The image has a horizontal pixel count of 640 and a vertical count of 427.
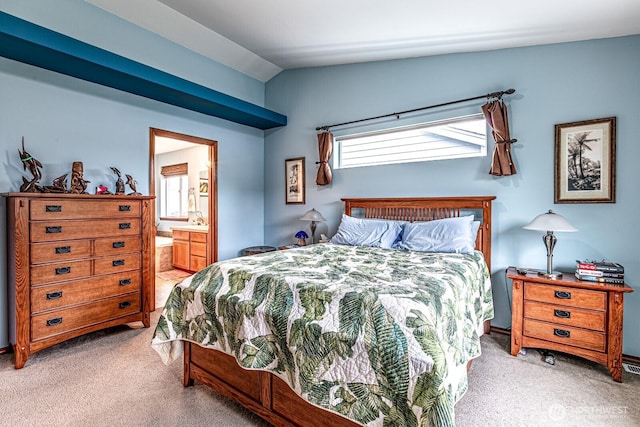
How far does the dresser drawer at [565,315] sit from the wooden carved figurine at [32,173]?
4167mm

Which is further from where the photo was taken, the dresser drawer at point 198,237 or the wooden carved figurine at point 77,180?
the dresser drawer at point 198,237

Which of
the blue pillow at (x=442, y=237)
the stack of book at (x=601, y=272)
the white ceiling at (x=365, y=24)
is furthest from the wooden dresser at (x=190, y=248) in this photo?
the stack of book at (x=601, y=272)

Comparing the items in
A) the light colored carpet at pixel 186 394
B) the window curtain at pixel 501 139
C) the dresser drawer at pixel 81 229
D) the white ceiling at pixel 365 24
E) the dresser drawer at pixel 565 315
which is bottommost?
the light colored carpet at pixel 186 394

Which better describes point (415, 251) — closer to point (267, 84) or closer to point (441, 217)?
A: point (441, 217)

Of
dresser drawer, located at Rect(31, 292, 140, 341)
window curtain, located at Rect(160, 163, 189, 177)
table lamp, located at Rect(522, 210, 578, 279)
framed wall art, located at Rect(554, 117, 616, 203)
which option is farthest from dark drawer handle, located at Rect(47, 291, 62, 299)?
framed wall art, located at Rect(554, 117, 616, 203)

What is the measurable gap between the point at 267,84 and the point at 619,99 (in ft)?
13.7

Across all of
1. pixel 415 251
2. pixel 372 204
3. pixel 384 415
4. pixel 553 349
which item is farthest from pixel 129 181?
pixel 553 349

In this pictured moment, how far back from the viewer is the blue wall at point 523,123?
2.53 meters

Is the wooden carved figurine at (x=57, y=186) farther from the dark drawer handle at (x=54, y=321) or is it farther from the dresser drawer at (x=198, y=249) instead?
the dresser drawer at (x=198, y=249)

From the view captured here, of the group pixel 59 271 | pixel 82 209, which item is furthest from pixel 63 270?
pixel 82 209

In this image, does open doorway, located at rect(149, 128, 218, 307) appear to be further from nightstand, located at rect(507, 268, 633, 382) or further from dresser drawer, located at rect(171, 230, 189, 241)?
nightstand, located at rect(507, 268, 633, 382)

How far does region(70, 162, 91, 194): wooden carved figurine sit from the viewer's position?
2.83 meters

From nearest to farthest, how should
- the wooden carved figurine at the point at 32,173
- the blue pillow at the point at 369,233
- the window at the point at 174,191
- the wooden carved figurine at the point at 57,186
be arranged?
the wooden carved figurine at the point at 32,173 < the wooden carved figurine at the point at 57,186 < the blue pillow at the point at 369,233 < the window at the point at 174,191

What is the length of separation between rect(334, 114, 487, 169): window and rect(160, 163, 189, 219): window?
3.99 metres
